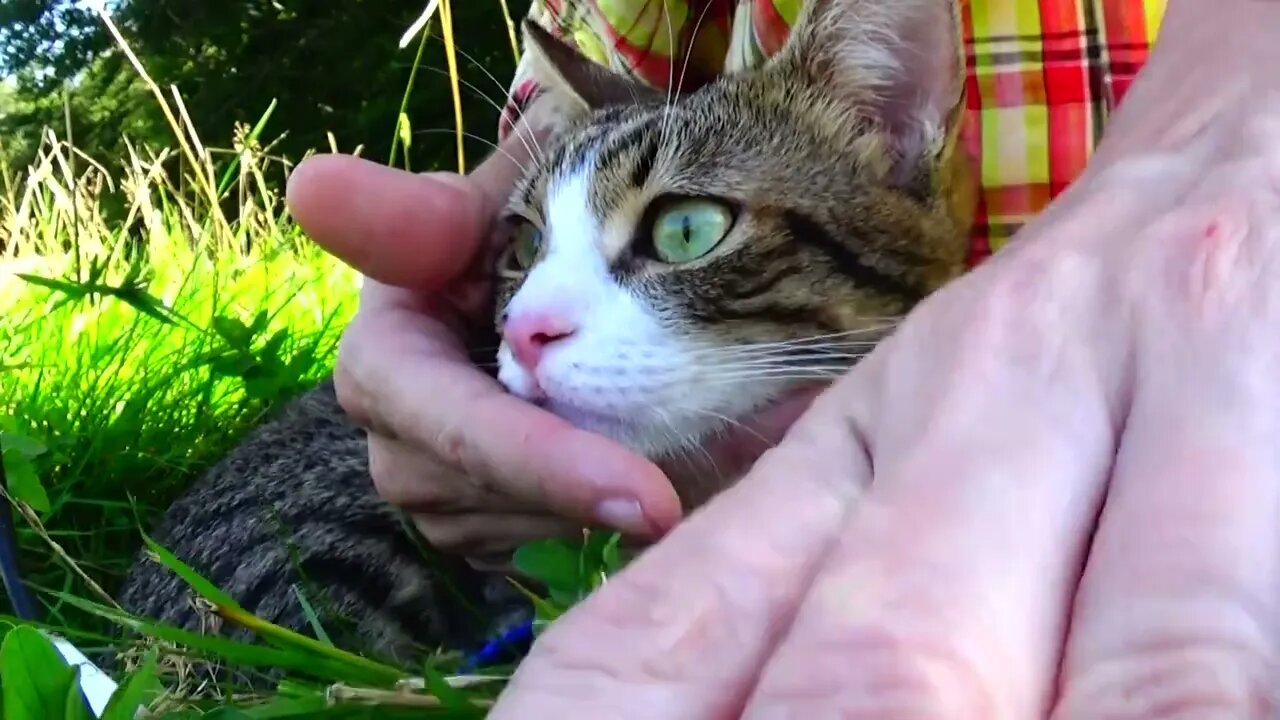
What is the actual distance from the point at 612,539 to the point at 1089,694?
315 mm

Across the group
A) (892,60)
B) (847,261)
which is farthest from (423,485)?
(892,60)

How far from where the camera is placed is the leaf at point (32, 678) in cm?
49

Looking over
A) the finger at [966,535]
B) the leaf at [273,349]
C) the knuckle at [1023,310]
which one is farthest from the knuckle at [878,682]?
the leaf at [273,349]

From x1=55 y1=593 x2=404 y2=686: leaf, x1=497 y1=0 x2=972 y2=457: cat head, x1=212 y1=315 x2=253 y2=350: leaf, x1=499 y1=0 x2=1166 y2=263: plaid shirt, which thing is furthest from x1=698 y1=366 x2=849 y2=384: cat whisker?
x1=212 y1=315 x2=253 y2=350: leaf

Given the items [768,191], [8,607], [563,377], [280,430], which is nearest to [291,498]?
[280,430]

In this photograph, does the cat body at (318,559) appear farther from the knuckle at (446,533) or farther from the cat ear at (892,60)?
the cat ear at (892,60)

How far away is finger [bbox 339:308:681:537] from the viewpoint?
2.22 feet

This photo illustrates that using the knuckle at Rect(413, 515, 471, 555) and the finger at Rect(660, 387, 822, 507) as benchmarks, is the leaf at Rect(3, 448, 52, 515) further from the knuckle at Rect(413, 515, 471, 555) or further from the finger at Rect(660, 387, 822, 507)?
the finger at Rect(660, 387, 822, 507)

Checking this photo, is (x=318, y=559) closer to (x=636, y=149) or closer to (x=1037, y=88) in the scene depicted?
(x=636, y=149)

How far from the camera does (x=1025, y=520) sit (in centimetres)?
36

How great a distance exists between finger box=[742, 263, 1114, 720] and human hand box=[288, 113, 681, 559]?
0.92 feet

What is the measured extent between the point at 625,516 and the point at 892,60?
0.46 metres

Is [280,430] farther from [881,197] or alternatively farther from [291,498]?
[881,197]

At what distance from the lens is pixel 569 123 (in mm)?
1218
